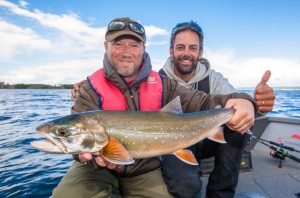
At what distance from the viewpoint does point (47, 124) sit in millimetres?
3344

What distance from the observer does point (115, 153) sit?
133 inches

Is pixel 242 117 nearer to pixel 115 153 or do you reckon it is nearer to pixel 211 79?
pixel 115 153

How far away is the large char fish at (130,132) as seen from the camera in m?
3.34

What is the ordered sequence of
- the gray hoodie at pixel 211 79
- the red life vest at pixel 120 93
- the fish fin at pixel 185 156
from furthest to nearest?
the gray hoodie at pixel 211 79, the red life vest at pixel 120 93, the fish fin at pixel 185 156

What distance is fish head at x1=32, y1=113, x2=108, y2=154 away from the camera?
3.32 metres

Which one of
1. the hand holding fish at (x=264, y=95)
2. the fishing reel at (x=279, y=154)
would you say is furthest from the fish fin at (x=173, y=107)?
the fishing reel at (x=279, y=154)

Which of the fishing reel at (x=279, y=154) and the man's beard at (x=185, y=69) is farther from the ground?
the man's beard at (x=185, y=69)

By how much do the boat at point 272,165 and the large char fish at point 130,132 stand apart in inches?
60.3

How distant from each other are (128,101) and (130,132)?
107cm

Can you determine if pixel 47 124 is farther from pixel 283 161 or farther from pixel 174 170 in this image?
pixel 283 161

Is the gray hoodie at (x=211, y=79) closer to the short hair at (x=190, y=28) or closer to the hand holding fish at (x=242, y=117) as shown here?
the short hair at (x=190, y=28)

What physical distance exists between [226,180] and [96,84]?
2.85 metres

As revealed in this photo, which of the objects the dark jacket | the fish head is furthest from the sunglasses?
the fish head

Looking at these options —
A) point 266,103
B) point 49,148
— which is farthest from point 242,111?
point 49,148
